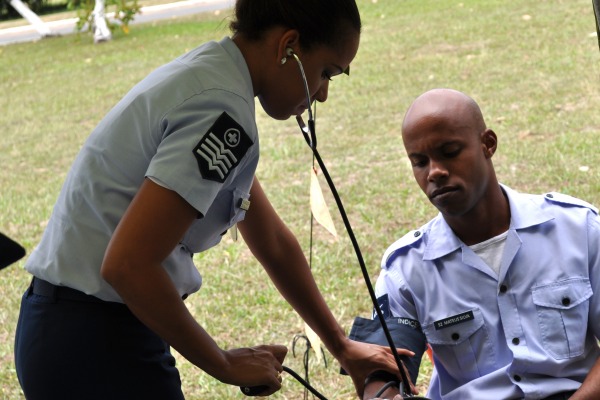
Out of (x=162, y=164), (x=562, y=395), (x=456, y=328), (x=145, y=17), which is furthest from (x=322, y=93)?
(x=145, y=17)

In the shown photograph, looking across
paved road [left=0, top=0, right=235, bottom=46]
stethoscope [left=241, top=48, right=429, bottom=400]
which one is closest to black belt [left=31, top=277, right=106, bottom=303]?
stethoscope [left=241, top=48, right=429, bottom=400]

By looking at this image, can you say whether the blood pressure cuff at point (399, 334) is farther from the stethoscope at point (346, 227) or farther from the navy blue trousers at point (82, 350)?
the navy blue trousers at point (82, 350)

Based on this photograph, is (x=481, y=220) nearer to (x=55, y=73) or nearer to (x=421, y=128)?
(x=421, y=128)

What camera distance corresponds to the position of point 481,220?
2.31 m

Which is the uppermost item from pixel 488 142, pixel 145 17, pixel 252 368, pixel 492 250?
pixel 488 142

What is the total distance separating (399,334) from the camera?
2.27 m

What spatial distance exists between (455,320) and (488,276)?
13 cm

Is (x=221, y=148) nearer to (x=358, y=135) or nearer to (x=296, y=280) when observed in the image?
Result: (x=296, y=280)

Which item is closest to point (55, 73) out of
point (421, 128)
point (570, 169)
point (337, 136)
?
point (337, 136)

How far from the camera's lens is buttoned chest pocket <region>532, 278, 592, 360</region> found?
7.25ft

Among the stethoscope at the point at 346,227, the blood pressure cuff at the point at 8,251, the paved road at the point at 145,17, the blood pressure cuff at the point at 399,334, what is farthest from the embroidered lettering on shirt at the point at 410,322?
the paved road at the point at 145,17

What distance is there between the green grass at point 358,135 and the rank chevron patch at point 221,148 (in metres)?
1.80

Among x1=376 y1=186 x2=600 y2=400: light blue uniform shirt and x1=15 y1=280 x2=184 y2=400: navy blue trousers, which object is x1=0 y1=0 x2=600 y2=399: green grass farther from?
x1=15 y1=280 x2=184 y2=400: navy blue trousers

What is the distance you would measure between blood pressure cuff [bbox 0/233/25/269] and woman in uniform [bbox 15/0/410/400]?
15cm
